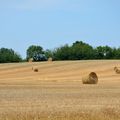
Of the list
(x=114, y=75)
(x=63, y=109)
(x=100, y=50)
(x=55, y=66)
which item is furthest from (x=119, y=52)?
(x=63, y=109)

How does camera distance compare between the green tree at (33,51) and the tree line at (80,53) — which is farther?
the green tree at (33,51)

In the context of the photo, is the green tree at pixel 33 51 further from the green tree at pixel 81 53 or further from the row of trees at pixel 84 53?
the green tree at pixel 81 53

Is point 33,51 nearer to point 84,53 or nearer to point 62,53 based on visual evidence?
point 62,53

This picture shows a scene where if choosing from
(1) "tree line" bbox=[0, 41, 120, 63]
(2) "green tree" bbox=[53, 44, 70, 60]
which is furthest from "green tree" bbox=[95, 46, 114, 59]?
(2) "green tree" bbox=[53, 44, 70, 60]

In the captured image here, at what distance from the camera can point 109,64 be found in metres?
71.4

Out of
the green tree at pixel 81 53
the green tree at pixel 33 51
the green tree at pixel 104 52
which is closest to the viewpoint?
the green tree at pixel 81 53

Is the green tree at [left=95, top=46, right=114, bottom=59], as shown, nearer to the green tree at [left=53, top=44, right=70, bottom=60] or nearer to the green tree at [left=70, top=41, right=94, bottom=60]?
the green tree at [left=70, top=41, right=94, bottom=60]

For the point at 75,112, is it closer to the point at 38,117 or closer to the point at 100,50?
the point at 38,117

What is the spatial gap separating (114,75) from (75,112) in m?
41.9

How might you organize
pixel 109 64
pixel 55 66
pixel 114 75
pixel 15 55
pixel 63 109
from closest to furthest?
pixel 63 109, pixel 114 75, pixel 109 64, pixel 55 66, pixel 15 55

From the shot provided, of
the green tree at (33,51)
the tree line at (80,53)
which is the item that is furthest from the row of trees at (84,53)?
the green tree at (33,51)

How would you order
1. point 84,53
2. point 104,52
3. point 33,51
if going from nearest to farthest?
point 84,53
point 104,52
point 33,51

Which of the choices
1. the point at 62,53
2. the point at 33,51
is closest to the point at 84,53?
the point at 62,53

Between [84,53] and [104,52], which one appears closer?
[84,53]
